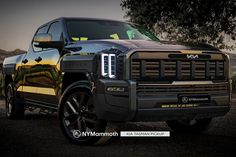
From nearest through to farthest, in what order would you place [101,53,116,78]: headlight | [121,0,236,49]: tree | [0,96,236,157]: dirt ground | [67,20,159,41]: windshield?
[101,53,116,78]: headlight, [0,96,236,157]: dirt ground, [67,20,159,41]: windshield, [121,0,236,49]: tree

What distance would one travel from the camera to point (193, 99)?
6371 mm

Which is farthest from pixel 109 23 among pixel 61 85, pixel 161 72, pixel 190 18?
pixel 190 18

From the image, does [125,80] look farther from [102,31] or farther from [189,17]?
[189,17]

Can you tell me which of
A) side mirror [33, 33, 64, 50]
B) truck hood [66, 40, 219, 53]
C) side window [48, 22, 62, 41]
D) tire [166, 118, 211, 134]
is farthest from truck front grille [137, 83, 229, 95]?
side window [48, 22, 62, 41]

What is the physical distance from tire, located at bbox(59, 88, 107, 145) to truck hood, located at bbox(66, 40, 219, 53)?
579 millimetres

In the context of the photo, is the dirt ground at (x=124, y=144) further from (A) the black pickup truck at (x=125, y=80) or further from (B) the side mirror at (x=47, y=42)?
(B) the side mirror at (x=47, y=42)

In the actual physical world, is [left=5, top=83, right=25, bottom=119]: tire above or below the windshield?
below

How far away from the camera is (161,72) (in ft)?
20.2

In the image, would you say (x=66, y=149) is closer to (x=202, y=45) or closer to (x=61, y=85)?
(x=61, y=85)

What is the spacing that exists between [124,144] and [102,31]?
6.31 ft

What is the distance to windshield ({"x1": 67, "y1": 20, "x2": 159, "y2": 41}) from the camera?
757cm

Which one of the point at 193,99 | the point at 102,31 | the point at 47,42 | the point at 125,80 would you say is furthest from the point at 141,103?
the point at 102,31

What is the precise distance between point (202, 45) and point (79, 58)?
1720 mm

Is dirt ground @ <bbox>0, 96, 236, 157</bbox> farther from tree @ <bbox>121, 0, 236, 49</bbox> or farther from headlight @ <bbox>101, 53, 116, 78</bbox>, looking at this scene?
tree @ <bbox>121, 0, 236, 49</bbox>
